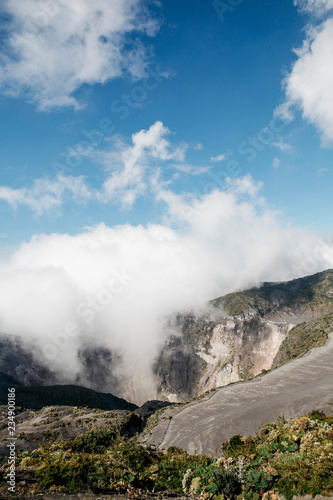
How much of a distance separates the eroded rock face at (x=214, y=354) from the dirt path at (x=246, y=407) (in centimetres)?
7705

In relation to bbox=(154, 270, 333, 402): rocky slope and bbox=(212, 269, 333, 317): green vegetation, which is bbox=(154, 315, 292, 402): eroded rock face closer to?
bbox=(154, 270, 333, 402): rocky slope

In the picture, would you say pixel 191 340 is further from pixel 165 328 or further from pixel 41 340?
pixel 41 340

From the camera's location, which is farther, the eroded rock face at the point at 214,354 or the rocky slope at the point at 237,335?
the rocky slope at the point at 237,335

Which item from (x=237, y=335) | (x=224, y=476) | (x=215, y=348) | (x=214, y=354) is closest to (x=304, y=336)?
(x=237, y=335)

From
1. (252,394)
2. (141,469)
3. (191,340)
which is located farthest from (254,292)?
(141,469)

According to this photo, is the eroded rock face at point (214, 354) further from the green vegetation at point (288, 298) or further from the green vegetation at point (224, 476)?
the green vegetation at point (224, 476)

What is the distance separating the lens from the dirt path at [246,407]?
34.2 metres

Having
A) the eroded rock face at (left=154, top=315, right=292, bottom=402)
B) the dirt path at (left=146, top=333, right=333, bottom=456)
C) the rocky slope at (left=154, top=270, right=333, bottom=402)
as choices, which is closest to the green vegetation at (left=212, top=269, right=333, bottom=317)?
the rocky slope at (left=154, top=270, right=333, bottom=402)

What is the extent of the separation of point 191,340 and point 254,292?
5689cm

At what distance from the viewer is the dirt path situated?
3422 cm

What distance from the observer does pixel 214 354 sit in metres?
154

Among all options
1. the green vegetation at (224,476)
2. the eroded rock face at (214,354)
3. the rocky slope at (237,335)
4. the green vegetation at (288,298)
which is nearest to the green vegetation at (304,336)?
the rocky slope at (237,335)

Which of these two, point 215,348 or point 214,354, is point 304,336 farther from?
point 214,354

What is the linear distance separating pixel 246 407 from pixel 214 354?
396ft
